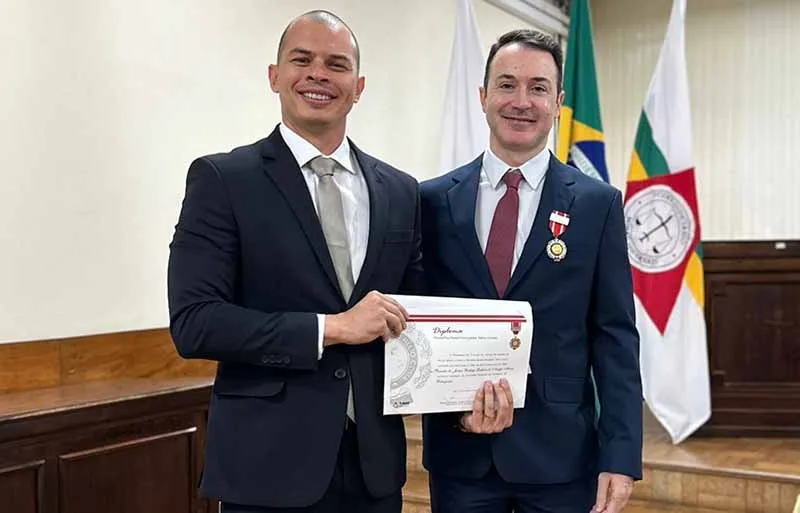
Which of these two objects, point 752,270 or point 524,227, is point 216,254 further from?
point 752,270

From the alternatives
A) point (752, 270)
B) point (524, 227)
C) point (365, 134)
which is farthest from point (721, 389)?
point (524, 227)

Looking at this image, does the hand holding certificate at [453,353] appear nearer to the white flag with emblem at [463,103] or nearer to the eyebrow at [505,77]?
the eyebrow at [505,77]

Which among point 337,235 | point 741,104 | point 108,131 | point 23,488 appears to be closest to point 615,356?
point 337,235

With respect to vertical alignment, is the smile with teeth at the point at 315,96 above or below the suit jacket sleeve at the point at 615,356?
above

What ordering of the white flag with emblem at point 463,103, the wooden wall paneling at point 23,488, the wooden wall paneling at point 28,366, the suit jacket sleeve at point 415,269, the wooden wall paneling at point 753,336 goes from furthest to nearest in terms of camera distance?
the wooden wall paneling at point 753,336 → the white flag with emblem at point 463,103 → the wooden wall paneling at point 28,366 → the wooden wall paneling at point 23,488 → the suit jacket sleeve at point 415,269

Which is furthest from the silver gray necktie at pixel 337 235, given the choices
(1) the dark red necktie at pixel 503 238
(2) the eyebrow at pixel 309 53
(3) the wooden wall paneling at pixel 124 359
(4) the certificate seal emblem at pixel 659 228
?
(4) the certificate seal emblem at pixel 659 228

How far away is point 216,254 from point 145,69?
2.04m

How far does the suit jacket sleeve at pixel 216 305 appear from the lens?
1338mm

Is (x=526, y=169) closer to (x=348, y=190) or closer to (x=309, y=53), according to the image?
(x=348, y=190)

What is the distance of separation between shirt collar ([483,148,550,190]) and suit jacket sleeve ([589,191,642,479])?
0.53ft

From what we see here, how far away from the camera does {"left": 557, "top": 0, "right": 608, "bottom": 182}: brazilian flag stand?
4316mm

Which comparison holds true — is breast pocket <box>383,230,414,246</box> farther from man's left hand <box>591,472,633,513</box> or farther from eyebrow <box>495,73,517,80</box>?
man's left hand <box>591,472,633,513</box>

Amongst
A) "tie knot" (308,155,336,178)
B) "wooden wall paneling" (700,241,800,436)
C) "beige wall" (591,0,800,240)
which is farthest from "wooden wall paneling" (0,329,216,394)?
"beige wall" (591,0,800,240)

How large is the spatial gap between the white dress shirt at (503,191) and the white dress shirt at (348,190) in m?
0.28
